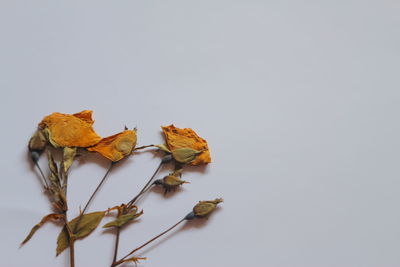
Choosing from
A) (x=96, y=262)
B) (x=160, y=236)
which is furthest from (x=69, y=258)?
(x=160, y=236)

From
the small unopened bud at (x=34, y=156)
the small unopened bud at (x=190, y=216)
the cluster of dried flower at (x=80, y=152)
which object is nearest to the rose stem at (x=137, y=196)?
the cluster of dried flower at (x=80, y=152)

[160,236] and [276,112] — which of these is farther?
[276,112]

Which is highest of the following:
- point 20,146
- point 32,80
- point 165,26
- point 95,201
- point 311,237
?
point 165,26

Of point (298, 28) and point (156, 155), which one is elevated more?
point (298, 28)

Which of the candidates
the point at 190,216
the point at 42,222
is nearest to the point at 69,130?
the point at 42,222

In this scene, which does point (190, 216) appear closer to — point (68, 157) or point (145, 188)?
point (145, 188)

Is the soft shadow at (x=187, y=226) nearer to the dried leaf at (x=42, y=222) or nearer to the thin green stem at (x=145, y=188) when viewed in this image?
the thin green stem at (x=145, y=188)

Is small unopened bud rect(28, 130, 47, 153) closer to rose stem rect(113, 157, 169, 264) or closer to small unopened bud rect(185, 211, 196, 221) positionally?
rose stem rect(113, 157, 169, 264)

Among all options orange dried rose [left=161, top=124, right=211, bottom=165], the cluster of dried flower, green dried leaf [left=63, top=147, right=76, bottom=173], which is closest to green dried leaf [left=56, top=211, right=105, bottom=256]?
the cluster of dried flower

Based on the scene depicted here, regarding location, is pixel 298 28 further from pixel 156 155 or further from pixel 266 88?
pixel 156 155
